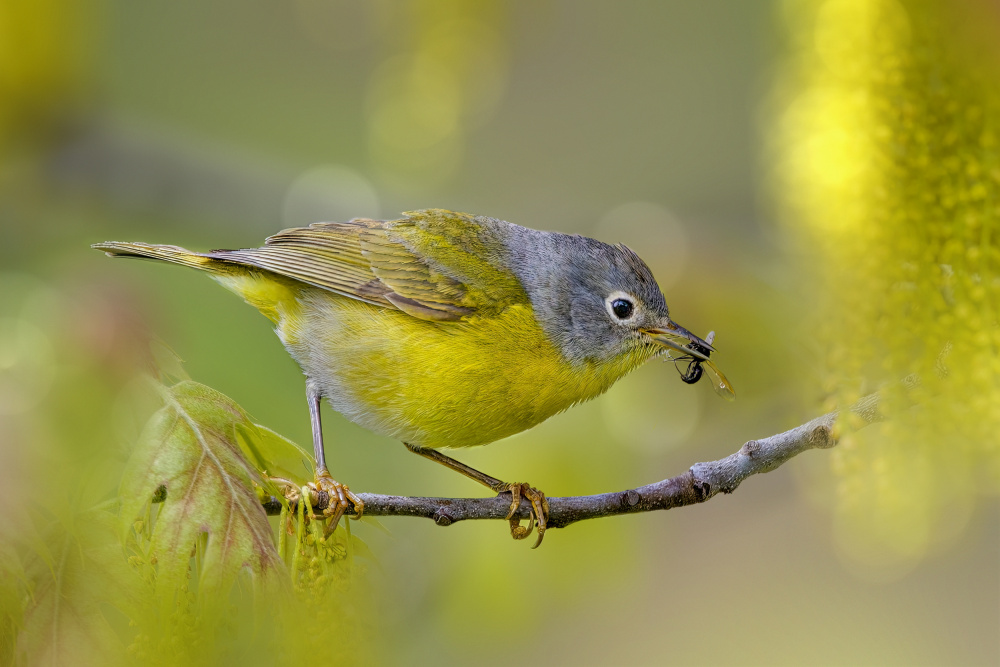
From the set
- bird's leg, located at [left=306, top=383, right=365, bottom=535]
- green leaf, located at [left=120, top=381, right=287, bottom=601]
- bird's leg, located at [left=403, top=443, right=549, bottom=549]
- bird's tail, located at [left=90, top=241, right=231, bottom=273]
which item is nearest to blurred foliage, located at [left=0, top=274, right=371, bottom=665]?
green leaf, located at [left=120, top=381, right=287, bottom=601]

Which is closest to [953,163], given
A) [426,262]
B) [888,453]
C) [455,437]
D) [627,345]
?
[888,453]

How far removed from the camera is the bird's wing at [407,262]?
2.08 meters

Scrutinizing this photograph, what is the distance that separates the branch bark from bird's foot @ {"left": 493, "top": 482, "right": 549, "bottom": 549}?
16 centimetres

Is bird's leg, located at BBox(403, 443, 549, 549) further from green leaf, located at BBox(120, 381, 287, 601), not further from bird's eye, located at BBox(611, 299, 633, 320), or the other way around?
green leaf, located at BBox(120, 381, 287, 601)

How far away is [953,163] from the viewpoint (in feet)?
3.87

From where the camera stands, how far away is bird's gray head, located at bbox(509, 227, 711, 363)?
208cm

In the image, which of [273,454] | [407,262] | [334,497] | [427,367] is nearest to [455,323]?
[427,367]

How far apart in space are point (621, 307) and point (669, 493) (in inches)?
25.1

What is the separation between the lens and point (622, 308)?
210cm

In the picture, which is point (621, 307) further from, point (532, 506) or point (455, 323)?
point (532, 506)

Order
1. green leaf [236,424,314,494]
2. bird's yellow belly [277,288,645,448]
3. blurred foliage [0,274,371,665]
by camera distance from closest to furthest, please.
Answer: blurred foliage [0,274,371,665]
green leaf [236,424,314,494]
bird's yellow belly [277,288,645,448]

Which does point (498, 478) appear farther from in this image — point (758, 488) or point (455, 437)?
point (758, 488)

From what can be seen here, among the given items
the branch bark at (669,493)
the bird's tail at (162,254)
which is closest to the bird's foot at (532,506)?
the branch bark at (669,493)

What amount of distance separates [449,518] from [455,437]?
1.11ft
